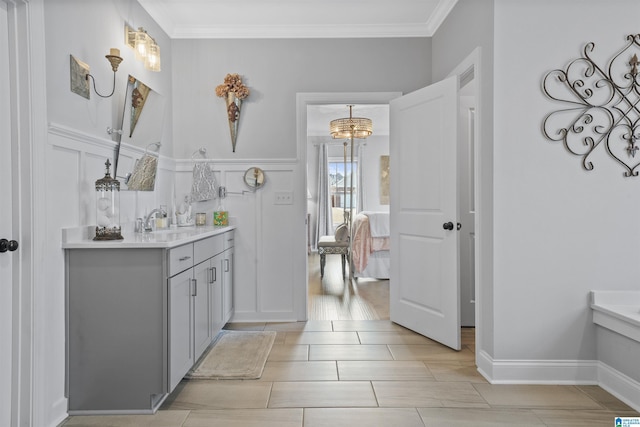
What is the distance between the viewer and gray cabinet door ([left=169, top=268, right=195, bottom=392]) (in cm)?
208

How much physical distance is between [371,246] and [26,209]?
13.9 feet

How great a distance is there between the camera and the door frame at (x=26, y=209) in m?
1.79

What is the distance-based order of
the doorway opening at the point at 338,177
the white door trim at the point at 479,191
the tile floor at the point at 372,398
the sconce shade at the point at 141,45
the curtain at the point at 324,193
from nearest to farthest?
1. the tile floor at the point at 372,398
2. the white door trim at the point at 479,191
3. the sconce shade at the point at 141,45
4. the doorway opening at the point at 338,177
5. the curtain at the point at 324,193

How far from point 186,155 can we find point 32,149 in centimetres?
187

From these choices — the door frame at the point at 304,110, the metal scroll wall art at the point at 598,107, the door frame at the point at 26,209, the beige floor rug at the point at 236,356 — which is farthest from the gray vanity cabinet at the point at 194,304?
the metal scroll wall art at the point at 598,107

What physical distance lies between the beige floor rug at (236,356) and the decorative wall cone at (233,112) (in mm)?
1700

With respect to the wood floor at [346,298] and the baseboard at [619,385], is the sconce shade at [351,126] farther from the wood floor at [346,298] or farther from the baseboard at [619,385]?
the baseboard at [619,385]

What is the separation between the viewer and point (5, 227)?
1.77 m

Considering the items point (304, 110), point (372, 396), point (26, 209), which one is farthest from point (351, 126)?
point (26, 209)

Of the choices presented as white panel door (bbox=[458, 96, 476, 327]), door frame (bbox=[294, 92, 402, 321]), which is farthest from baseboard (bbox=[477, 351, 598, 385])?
door frame (bbox=[294, 92, 402, 321])

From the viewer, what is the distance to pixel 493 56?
241 cm

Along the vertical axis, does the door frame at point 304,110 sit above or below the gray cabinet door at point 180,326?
above

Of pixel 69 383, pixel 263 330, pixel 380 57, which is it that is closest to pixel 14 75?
pixel 69 383

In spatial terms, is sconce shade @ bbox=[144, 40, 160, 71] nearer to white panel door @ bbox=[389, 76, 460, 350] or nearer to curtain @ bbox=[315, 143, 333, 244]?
white panel door @ bbox=[389, 76, 460, 350]
